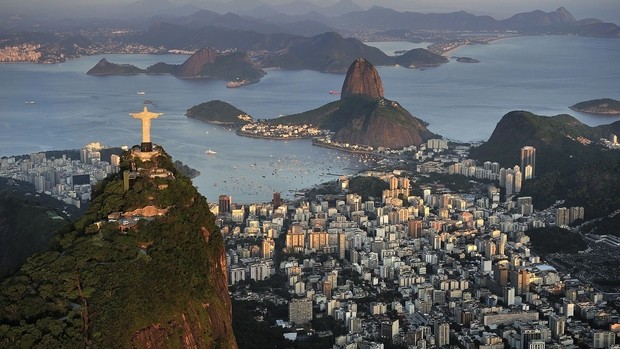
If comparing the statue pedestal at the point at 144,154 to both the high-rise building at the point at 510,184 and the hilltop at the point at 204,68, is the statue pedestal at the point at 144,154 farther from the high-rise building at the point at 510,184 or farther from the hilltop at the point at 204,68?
the hilltop at the point at 204,68

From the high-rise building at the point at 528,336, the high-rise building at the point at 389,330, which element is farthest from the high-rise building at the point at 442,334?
the high-rise building at the point at 528,336

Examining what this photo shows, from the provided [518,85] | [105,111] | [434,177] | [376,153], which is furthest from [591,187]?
[518,85]

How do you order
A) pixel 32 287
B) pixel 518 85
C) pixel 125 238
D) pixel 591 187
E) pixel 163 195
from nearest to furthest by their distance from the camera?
1. pixel 32 287
2. pixel 125 238
3. pixel 163 195
4. pixel 591 187
5. pixel 518 85

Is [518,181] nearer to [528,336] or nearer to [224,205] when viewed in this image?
[224,205]

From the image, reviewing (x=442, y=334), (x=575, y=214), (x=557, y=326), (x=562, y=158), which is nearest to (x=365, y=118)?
(x=562, y=158)

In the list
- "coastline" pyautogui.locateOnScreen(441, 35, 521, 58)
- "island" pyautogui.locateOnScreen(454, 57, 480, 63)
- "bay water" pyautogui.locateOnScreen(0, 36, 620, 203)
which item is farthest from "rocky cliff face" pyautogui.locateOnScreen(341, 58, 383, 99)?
"coastline" pyautogui.locateOnScreen(441, 35, 521, 58)

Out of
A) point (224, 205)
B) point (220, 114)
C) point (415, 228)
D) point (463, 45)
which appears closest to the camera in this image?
point (415, 228)

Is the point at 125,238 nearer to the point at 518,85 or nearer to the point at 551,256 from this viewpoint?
the point at 551,256

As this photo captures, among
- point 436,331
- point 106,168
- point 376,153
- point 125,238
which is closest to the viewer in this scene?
point 125,238
